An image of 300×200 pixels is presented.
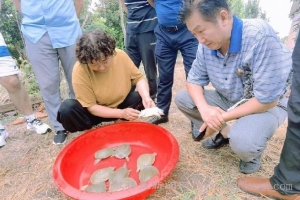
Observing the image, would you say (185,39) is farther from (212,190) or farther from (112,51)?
(212,190)

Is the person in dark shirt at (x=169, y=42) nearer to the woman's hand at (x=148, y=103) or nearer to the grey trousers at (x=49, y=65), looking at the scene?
the woman's hand at (x=148, y=103)

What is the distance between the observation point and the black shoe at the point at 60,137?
94.0 inches

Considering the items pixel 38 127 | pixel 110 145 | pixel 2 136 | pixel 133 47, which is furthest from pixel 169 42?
pixel 2 136

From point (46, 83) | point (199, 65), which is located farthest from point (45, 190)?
point (199, 65)

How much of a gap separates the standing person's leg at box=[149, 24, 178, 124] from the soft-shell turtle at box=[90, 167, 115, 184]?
91 cm

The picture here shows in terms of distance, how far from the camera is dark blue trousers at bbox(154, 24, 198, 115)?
2137 millimetres

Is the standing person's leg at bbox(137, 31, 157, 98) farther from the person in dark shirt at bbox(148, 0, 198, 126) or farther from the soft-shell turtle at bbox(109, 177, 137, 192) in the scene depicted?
the soft-shell turtle at bbox(109, 177, 137, 192)

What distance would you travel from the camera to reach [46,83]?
2.27m

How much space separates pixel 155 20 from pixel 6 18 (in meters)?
6.79

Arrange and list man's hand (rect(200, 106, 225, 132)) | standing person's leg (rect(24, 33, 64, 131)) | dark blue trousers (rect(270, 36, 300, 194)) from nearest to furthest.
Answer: dark blue trousers (rect(270, 36, 300, 194)) < man's hand (rect(200, 106, 225, 132)) < standing person's leg (rect(24, 33, 64, 131))

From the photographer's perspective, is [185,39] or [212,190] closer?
[212,190]

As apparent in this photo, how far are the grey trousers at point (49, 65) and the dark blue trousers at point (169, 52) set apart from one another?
2.68 feet

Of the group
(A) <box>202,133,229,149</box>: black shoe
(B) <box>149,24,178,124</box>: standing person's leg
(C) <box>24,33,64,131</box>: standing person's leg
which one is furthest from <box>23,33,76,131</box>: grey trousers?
(A) <box>202,133,229,149</box>: black shoe

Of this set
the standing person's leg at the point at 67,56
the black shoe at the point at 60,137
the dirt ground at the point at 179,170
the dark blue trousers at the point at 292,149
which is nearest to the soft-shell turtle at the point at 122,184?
the dirt ground at the point at 179,170
